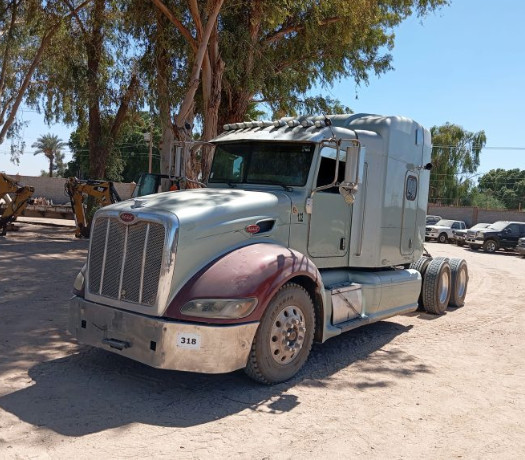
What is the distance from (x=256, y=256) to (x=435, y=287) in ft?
17.4

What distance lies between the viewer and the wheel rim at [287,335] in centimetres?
540

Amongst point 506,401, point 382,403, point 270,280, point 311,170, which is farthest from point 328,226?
point 506,401

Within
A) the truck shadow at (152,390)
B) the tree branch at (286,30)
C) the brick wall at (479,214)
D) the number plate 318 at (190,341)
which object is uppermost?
the tree branch at (286,30)

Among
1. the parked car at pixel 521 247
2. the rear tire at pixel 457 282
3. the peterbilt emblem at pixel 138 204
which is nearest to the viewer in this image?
the peterbilt emblem at pixel 138 204

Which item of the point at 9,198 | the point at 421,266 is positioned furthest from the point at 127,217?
the point at 9,198

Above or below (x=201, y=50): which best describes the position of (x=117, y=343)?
below

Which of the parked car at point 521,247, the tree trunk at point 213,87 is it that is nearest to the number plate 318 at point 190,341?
the tree trunk at point 213,87

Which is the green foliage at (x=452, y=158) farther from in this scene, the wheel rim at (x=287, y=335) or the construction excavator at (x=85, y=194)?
the wheel rim at (x=287, y=335)

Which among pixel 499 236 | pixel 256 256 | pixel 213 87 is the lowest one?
pixel 256 256

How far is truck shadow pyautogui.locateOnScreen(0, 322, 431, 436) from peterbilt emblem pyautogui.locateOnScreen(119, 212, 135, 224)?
159 cm

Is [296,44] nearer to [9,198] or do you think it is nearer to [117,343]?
[9,198]

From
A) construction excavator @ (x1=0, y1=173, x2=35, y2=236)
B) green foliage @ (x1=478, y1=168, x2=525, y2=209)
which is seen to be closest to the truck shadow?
construction excavator @ (x1=0, y1=173, x2=35, y2=236)

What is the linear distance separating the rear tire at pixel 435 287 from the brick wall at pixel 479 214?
36231 millimetres

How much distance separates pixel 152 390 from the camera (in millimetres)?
5195
